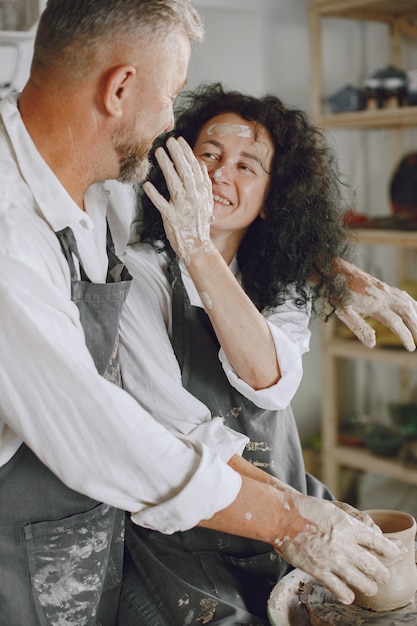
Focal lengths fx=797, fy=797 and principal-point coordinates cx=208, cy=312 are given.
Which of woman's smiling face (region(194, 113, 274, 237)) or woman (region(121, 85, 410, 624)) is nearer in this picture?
woman (region(121, 85, 410, 624))

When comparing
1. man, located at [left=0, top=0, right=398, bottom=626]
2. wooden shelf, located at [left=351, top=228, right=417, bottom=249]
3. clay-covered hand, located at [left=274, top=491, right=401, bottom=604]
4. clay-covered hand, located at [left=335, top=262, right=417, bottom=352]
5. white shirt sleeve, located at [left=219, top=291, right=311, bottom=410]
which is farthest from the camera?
wooden shelf, located at [left=351, top=228, right=417, bottom=249]

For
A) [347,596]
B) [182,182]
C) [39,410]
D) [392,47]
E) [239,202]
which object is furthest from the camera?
[392,47]

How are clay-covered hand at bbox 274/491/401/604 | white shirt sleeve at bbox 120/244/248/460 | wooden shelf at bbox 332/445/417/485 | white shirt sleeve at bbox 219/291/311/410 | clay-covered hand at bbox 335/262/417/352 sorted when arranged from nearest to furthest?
1. clay-covered hand at bbox 274/491/401/604
2. white shirt sleeve at bbox 120/244/248/460
3. white shirt sleeve at bbox 219/291/311/410
4. clay-covered hand at bbox 335/262/417/352
5. wooden shelf at bbox 332/445/417/485

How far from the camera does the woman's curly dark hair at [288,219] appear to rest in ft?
5.37

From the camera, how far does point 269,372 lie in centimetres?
145

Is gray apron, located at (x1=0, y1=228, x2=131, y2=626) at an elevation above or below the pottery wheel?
above

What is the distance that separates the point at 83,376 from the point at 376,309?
0.73 meters

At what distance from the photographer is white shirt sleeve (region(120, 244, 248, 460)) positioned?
51.8 inches

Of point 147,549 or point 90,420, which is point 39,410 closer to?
point 90,420

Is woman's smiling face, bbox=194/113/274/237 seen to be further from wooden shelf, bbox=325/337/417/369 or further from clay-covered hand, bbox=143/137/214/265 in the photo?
wooden shelf, bbox=325/337/417/369

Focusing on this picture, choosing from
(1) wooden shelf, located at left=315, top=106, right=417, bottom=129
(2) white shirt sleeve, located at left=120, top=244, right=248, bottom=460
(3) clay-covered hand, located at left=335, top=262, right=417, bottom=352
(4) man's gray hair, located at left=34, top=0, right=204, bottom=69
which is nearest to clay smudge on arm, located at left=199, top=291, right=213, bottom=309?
(2) white shirt sleeve, located at left=120, top=244, right=248, bottom=460

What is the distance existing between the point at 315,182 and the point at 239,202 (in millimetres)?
169

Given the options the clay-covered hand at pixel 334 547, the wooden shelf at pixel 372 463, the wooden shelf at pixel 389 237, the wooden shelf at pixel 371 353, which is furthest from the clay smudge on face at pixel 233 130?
the wooden shelf at pixel 372 463

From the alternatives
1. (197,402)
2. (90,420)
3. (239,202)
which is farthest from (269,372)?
(90,420)
